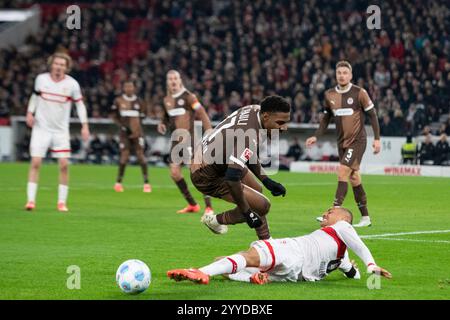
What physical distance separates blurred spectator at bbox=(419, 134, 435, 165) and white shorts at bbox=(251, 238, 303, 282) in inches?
804

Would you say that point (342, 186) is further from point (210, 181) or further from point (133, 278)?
point (133, 278)

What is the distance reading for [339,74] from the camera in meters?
14.5

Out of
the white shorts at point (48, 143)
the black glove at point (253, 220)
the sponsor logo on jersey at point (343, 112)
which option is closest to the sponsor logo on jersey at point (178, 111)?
the white shorts at point (48, 143)

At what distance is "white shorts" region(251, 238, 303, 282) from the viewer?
28.0ft

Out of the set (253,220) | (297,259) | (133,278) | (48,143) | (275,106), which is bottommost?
(133,278)

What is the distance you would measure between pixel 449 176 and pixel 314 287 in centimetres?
1964

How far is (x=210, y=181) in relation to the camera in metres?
10.4

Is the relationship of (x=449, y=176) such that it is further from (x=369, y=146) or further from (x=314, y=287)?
(x=314, y=287)

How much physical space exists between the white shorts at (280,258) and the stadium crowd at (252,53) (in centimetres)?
1749

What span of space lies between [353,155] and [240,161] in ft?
18.9

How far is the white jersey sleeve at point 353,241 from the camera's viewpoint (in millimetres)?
8594

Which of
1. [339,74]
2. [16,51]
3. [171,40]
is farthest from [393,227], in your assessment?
[16,51]

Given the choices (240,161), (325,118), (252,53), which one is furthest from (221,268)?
(252,53)

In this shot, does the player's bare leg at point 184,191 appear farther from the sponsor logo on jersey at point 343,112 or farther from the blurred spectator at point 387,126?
the blurred spectator at point 387,126
